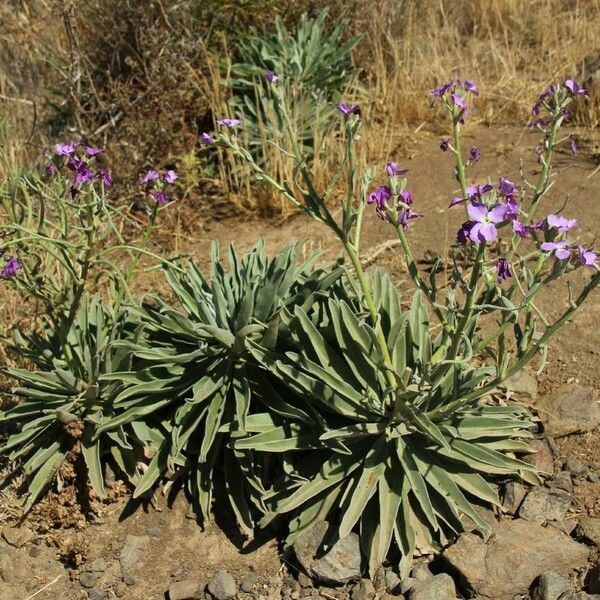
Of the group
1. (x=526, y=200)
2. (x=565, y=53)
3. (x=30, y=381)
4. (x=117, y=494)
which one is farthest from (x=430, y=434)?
(x=565, y=53)

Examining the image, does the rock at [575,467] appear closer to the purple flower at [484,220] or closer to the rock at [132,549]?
the purple flower at [484,220]

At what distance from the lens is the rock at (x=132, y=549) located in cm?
331

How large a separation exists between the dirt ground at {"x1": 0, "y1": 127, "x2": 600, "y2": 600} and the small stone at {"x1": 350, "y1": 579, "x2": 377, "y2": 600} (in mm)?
331

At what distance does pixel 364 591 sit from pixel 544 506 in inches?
30.5

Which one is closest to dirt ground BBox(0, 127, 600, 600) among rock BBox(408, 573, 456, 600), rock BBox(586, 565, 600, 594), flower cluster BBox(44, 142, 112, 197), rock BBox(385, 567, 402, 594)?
rock BBox(586, 565, 600, 594)

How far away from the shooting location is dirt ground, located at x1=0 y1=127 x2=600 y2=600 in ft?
10.7

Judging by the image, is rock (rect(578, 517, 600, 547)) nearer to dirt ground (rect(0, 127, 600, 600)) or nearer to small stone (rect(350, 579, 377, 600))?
dirt ground (rect(0, 127, 600, 600))

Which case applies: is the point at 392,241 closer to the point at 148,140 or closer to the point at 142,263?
the point at 142,263

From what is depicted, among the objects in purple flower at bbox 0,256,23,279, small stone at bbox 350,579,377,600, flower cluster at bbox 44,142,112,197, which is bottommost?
small stone at bbox 350,579,377,600

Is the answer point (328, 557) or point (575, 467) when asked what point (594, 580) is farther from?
point (328, 557)

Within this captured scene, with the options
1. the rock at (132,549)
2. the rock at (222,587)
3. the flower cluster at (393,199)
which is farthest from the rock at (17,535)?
the flower cluster at (393,199)

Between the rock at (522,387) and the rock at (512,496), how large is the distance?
1.75ft

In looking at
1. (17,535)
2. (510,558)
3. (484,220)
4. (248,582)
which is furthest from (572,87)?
(17,535)

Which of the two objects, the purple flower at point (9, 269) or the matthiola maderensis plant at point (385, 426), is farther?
the purple flower at point (9, 269)
